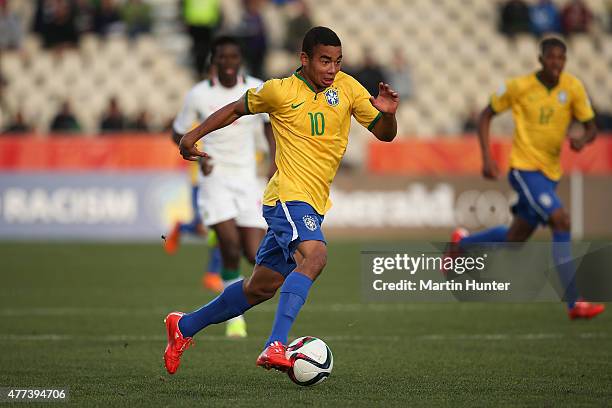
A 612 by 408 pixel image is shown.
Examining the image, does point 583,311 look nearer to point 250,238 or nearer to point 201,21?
point 250,238

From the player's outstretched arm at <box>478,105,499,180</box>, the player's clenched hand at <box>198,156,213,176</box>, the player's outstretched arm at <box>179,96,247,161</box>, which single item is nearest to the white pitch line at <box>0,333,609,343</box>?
the player's clenched hand at <box>198,156,213,176</box>

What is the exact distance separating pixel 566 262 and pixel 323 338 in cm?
237

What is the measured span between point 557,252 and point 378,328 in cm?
177

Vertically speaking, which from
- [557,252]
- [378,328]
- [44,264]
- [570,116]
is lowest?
[44,264]

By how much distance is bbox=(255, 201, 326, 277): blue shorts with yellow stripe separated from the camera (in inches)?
298

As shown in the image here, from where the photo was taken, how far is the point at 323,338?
10352mm

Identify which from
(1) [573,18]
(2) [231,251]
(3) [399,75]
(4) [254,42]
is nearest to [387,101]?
(2) [231,251]

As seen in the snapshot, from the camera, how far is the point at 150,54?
26.8m

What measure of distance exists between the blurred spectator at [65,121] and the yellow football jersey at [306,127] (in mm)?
16004

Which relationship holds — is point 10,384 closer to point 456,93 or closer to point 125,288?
point 125,288

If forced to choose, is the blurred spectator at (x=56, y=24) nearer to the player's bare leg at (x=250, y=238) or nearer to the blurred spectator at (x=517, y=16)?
the blurred spectator at (x=517, y=16)

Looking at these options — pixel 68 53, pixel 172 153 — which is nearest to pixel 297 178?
pixel 172 153

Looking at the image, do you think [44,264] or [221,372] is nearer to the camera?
[221,372]

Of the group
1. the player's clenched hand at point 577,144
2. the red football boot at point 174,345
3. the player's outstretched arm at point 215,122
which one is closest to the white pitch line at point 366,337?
the player's clenched hand at point 577,144
